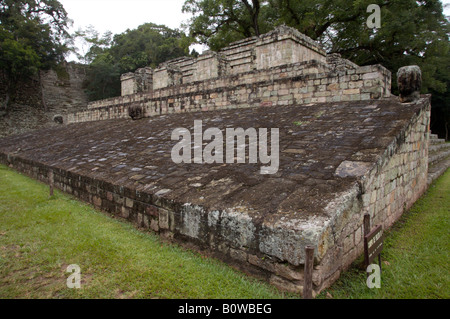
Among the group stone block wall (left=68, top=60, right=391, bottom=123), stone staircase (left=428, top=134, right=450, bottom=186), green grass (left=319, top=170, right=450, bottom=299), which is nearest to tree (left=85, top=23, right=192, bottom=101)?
stone block wall (left=68, top=60, right=391, bottom=123)

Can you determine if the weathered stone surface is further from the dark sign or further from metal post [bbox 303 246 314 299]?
metal post [bbox 303 246 314 299]

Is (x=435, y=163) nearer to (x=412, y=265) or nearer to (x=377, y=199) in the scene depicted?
(x=377, y=199)

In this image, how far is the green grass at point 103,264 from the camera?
239 centimetres

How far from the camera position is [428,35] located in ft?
50.5

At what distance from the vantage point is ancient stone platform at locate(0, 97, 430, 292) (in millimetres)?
2471

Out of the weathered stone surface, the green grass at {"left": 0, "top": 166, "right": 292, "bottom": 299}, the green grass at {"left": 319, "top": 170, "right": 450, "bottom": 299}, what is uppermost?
the weathered stone surface

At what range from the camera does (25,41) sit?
813 inches

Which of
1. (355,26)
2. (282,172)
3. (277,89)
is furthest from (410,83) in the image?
(355,26)

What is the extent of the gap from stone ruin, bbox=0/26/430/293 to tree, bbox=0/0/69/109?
16.8m

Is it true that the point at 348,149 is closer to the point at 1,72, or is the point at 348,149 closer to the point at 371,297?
the point at 371,297

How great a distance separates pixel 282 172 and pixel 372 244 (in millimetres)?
1326
